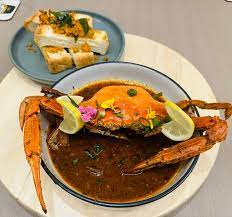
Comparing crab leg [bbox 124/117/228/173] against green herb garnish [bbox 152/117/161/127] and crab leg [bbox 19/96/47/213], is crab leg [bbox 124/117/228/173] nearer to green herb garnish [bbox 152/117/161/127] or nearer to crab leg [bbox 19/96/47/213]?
green herb garnish [bbox 152/117/161/127]

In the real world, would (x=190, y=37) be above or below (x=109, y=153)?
above

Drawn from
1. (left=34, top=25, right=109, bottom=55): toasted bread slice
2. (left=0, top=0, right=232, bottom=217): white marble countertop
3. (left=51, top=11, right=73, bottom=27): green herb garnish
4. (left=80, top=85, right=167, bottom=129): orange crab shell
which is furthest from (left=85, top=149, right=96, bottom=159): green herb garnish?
(left=51, top=11, right=73, bottom=27): green herb garnish

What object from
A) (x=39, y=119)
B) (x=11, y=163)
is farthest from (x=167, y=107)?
(x=11, y=163)

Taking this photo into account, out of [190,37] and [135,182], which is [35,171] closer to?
[135,182]

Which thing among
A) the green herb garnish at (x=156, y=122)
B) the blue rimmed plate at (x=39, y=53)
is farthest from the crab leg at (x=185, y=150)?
the blue rimmed plate at (x=39, y=53)

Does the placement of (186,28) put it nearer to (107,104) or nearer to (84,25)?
(84,25)
